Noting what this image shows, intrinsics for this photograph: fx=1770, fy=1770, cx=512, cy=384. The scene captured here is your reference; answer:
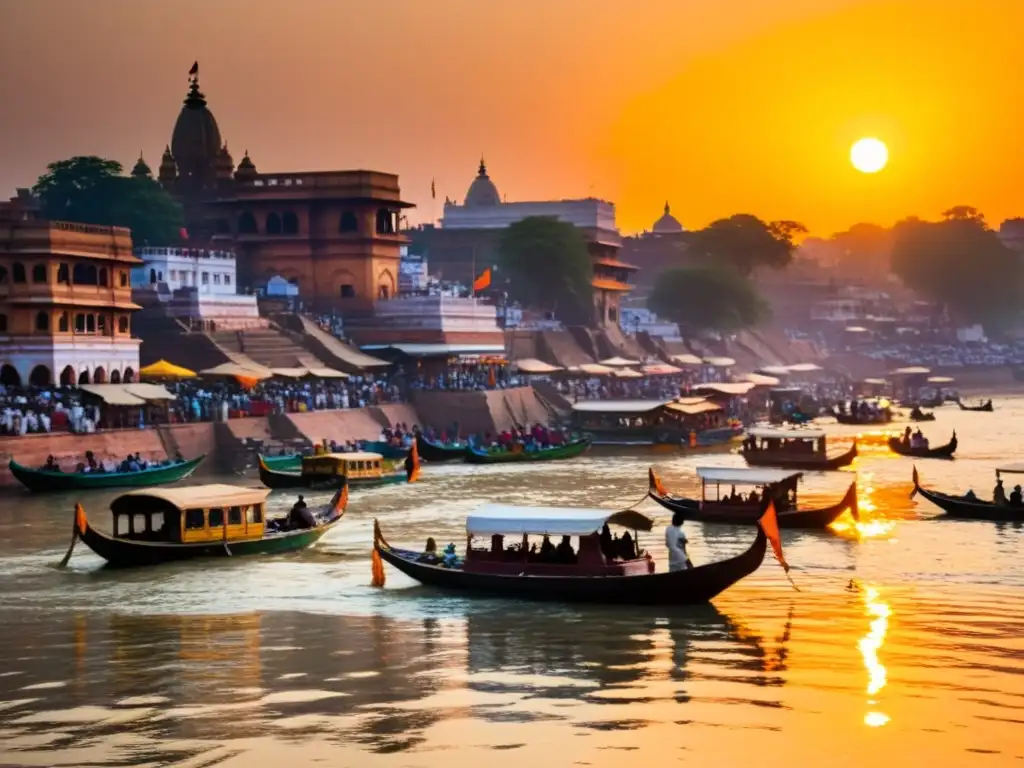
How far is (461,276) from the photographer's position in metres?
99.4

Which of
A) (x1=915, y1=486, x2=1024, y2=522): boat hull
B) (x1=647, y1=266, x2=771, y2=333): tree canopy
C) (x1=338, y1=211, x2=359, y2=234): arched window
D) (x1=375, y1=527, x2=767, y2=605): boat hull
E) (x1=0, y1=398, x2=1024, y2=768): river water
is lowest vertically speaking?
(x1=0, y1=398, x2=1024, y2=768): river water

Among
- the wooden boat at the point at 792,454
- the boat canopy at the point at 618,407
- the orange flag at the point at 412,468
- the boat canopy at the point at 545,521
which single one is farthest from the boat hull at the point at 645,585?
the boat canopy at the point at 618,407

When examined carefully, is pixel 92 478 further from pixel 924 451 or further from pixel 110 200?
pixel 110 200

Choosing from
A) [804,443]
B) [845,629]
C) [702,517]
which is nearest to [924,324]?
[804,443]

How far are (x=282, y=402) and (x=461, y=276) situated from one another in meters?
48.7

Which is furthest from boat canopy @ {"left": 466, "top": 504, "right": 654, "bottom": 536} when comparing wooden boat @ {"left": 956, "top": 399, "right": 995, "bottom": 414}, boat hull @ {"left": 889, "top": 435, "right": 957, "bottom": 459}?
wooden boat @ {"left": 956, "top": 399, "right": 995, "bottom": 414}

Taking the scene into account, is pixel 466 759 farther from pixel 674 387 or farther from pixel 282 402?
pixel 674 387

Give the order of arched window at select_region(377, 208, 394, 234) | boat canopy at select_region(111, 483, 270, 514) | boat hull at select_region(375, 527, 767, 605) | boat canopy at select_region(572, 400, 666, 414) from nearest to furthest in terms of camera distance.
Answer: boat hull at select_region(375, 527, 767, 605), boat canopy at select_region(111, 483, 270, 514), boat canopy at select_region(572, 400, 666, 414), arched window at select_region(377, 208, 394, 234)

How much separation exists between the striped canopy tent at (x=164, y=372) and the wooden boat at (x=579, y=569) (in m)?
25.9

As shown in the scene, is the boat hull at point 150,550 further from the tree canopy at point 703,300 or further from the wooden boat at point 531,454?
the tree canopy at point 703,300

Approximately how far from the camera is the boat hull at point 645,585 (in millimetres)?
23969

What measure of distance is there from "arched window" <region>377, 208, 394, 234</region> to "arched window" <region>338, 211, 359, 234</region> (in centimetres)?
132

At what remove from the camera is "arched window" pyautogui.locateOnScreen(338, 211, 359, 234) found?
70.7 m

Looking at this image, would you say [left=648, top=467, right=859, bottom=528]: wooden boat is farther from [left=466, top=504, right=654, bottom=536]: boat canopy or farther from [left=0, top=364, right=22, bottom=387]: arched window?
[left=0, top=364, right=22, bottom=387]: arched window
